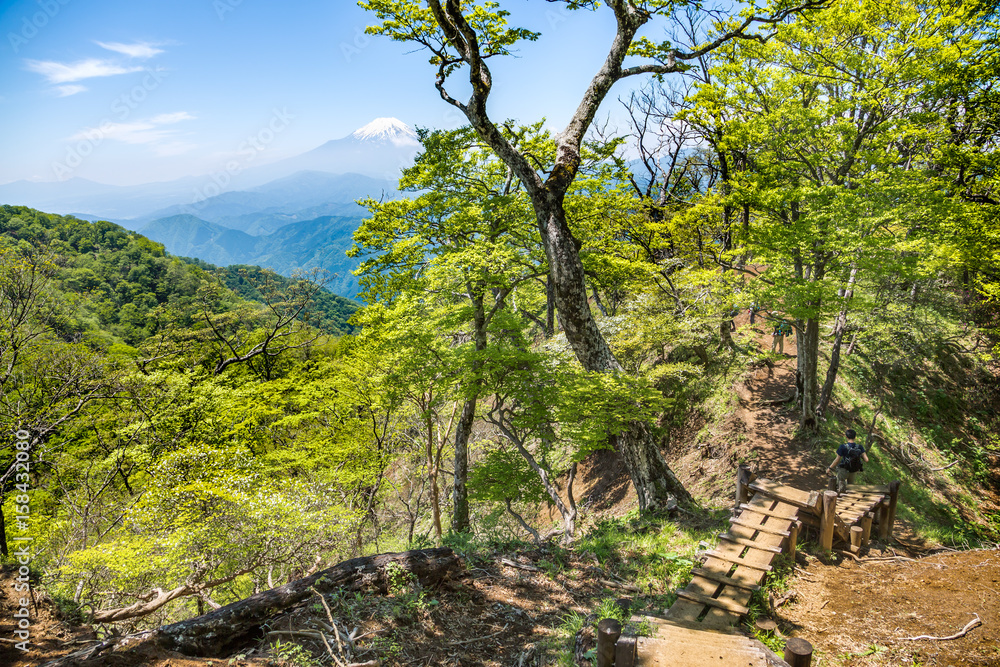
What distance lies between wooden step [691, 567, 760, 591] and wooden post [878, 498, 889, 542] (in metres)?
3.87

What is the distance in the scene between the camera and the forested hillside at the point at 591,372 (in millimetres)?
6621

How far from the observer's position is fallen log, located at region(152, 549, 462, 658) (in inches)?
147

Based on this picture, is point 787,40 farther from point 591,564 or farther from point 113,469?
point 113,469

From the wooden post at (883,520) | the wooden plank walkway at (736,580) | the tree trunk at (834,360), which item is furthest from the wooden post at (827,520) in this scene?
the tree trunk at (834,360)

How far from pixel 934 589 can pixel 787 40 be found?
1048cm

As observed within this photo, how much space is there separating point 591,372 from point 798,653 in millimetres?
4459

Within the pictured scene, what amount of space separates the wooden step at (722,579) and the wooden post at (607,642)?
2.08m

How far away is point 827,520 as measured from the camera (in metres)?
6.09

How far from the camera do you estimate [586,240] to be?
11.3 metres

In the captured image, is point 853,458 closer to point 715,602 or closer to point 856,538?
point 856,538

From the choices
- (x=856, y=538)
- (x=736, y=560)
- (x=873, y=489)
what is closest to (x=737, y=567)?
(x=736, y=560)

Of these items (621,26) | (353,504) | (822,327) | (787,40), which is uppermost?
(787,40)

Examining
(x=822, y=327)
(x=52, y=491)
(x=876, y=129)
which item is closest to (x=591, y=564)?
(x=876, y=129)

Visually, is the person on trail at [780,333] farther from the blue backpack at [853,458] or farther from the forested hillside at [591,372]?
the blue backpack at [853,458]
